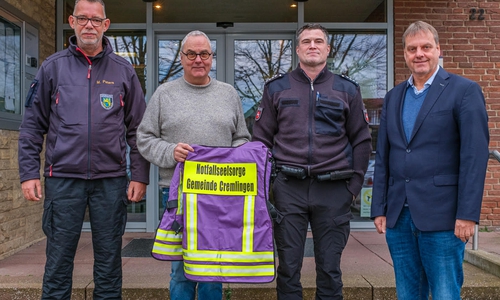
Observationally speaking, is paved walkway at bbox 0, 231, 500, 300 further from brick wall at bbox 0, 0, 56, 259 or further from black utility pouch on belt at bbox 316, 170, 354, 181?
black utility pouch on belt at bbox 316, 170, 354, 181

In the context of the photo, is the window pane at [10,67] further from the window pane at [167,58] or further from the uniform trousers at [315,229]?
the uniform trousers at [315,229]

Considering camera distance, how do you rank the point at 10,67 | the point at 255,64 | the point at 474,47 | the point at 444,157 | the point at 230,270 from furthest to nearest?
the point at 255,64 → the point at 474,47 → the point at 10,67 → the point at 230,270 → the point at 444,157

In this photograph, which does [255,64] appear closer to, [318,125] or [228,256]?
[318,125]

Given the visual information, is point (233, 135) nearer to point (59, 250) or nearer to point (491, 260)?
point (59, 250)

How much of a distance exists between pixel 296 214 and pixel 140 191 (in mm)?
1028

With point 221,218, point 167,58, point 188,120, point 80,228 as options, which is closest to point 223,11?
point 167,58

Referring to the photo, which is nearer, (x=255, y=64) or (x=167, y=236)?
(x=167, y=236)

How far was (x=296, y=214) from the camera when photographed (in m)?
3.13

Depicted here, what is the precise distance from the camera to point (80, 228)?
3152 mm

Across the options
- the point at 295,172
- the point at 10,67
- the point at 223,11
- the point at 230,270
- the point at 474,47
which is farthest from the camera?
the point at 223,11

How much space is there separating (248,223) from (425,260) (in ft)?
3.21

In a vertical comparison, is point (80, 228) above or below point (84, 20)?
below

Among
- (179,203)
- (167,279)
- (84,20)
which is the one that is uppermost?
(84,20)

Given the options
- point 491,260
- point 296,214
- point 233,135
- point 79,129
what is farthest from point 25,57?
point 491,260
